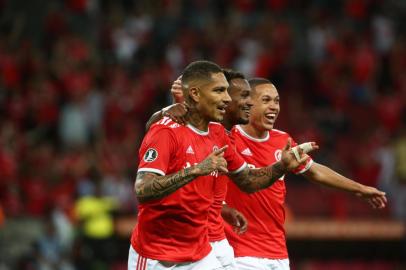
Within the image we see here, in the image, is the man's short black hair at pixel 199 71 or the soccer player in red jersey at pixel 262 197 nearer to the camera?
the man's short black hair at pixel 199 71

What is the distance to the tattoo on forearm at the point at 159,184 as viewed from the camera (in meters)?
6.57

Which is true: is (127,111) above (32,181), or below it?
above

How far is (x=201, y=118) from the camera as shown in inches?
281

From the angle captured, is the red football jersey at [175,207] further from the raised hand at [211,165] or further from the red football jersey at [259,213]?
the red football jersey at [259,213]

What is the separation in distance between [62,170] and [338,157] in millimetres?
4797

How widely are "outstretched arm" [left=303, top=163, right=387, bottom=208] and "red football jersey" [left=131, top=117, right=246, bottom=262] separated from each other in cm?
126

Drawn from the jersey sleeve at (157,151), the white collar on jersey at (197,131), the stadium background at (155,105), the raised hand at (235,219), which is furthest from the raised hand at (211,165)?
the stadium background at (155,105)

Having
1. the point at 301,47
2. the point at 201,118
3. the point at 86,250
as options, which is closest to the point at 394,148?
the point at 301,47

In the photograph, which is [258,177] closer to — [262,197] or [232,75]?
[262,197]

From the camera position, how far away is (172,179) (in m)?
6.59

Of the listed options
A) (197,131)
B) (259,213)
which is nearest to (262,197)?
(259,213)

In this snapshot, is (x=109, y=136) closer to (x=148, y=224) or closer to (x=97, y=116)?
(x=97, y=116)

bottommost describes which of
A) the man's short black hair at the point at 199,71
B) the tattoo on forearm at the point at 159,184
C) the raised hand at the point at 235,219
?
the raised hand at the point at 235,219

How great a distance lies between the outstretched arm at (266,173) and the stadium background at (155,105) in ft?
21.2
